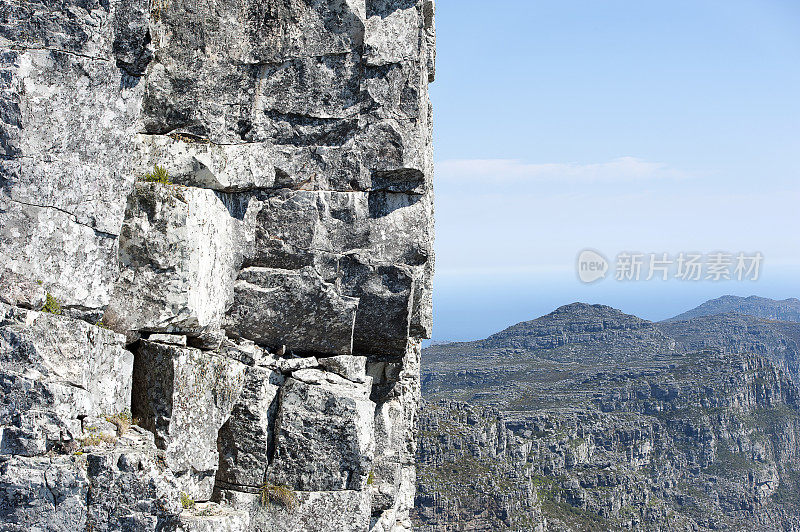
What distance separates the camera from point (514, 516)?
470 feet

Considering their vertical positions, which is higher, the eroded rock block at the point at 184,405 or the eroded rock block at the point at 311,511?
the eroded rock block at the point at 184,405

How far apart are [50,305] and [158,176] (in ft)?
10.2

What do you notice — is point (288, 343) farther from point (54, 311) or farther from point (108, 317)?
point (54, 311)

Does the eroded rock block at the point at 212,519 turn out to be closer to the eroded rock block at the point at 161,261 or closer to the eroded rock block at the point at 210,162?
the eroded rock block at the point at 161,261

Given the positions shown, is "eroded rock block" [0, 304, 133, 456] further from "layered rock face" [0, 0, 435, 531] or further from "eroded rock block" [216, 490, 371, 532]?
"eroded rock block" [216, 490, 371, 532]

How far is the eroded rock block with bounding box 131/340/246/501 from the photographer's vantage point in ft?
38.9

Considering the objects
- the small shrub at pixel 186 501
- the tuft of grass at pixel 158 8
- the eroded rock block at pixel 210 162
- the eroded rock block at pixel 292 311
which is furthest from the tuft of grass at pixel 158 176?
the small shrub at pixel 186 501

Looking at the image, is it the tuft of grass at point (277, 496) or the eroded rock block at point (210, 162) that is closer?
the eroded rock block at point (210, 162)

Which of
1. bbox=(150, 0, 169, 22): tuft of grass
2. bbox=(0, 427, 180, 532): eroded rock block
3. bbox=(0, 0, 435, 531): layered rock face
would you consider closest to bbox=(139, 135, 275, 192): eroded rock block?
bbox=(0, 0, 435, 531): layered rock face

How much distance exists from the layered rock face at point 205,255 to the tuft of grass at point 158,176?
14cm

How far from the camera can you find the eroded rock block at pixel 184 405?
1187 centimetres

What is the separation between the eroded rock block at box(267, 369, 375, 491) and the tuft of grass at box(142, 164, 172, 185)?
4096mm

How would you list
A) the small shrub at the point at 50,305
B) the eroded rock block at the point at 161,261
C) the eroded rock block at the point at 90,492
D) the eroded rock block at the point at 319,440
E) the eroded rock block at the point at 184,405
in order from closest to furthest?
the eroded rock block at the point at 90,492, the small shrub at the point at 50,305, the eroded rock block at the point at 184,405, the eroded rock block at the point at 161,261, the eroded rock block at the point at 319,440

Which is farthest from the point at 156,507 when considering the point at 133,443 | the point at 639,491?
the point at 639,491
